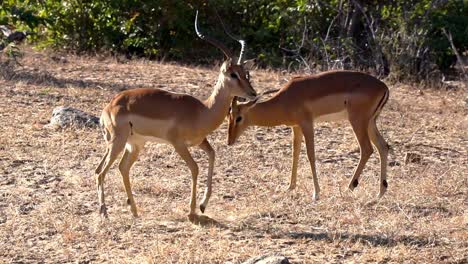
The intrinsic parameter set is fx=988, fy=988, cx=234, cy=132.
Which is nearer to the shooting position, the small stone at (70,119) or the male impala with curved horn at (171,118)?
the male impala with curved horn at (171,118)

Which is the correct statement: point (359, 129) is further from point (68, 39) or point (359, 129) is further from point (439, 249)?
point (68, 39)

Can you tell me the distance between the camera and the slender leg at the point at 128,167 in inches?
299

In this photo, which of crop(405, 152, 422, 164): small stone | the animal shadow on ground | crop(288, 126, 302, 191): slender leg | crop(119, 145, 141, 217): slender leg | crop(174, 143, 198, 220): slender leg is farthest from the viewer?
crop(405, 152, 422, 164): small stone

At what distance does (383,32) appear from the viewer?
14.5 metres

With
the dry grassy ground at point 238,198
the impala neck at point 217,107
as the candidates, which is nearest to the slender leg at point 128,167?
the dry grassy ground at point 238,198

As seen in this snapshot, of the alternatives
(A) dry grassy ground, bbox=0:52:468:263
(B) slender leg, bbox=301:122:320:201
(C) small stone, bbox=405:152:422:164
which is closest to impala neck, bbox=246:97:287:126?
(B) slender leg, bbox=301:122:320:201

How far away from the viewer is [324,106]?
339 inches

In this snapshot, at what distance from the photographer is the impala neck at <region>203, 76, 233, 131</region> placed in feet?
25.1

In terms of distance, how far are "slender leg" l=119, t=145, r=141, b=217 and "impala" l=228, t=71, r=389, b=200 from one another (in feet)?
3.81

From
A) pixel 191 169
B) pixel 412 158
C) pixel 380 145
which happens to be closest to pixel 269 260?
pixel 191 169

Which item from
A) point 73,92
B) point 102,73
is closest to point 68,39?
point 102,73

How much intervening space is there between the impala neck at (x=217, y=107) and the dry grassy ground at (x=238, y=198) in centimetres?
72

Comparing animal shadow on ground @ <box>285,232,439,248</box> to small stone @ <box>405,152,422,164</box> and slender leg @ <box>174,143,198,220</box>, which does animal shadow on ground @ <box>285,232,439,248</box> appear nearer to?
slender leg @ <box>174,143,198,220</box>

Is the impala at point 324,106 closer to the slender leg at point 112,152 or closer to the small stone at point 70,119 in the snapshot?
the slender leg at point 112,152
